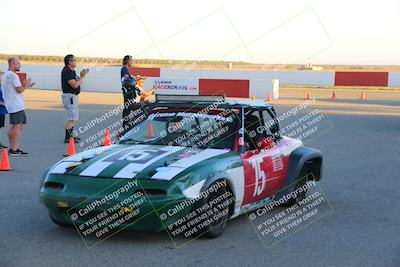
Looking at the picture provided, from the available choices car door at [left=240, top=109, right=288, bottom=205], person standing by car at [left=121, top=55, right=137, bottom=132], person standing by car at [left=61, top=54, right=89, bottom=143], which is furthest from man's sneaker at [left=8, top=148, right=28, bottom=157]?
car door at [left=240, top=109, right=288, bottom=205]

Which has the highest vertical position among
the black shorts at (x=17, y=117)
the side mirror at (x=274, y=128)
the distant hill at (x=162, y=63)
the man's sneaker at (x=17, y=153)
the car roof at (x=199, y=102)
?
the car roof at (x=199, y=102)

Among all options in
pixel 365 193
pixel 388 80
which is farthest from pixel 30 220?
pixel 388 80

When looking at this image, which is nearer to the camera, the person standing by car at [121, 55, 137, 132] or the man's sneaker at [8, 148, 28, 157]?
the man's sneaker at [8, 148, 28, 157]

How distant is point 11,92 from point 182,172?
5.68 m

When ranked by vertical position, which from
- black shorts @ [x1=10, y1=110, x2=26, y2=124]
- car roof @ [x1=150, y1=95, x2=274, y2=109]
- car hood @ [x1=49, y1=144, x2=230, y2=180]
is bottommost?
black shorts @ [x1=10, y1=110, x2=26, y2=124]

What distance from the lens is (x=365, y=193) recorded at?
25.1ft

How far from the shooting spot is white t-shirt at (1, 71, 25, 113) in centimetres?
984

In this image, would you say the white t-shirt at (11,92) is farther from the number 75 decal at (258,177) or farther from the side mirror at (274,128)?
the number 75 decal at (258,177)

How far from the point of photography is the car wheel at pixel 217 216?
5262 mm

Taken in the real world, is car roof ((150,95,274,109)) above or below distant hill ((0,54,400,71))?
above

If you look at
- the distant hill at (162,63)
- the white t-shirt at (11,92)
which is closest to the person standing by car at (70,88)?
the white t-shirt at (11,92)

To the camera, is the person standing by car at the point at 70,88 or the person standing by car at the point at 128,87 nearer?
the person standing by car at the point at 70,88

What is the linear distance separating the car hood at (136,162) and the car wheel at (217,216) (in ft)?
1.08

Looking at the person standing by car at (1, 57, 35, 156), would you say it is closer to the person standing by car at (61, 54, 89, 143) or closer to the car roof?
the person standing by car at (61, 54, 89, 143)
